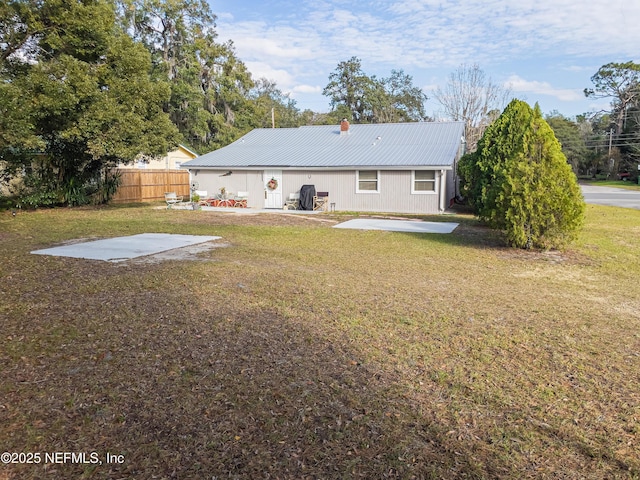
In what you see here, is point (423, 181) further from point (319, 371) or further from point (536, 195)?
point (319, 371)

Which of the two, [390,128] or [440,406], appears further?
[390,128]

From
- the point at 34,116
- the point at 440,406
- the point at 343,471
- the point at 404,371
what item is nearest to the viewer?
the point at 343,471

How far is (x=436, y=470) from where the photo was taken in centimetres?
260

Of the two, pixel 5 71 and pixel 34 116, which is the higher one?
pixel 5 71

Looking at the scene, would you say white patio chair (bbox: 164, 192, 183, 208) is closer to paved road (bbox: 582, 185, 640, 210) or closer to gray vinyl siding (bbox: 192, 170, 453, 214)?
gray vinyl siding (bbox: 192, 170, 453, 214)

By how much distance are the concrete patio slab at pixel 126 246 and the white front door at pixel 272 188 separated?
941cm

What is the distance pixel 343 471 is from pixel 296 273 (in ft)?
16.6

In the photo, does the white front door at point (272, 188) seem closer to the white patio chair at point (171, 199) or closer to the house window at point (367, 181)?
the house window at point (367, 181)

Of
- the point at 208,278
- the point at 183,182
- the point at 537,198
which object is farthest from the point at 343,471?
the point at 183,182

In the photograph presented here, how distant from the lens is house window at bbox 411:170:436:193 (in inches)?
725

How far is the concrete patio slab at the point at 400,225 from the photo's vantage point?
1333cm

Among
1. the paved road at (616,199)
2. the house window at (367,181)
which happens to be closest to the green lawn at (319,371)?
the house window at (367,181)

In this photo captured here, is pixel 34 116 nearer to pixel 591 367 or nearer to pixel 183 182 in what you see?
pixel 183 182

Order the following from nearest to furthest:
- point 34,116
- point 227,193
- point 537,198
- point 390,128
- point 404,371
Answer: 1. point 404,371
2. point 537,198
3. point 34,116
4. point 227,193
5. point 390,128
